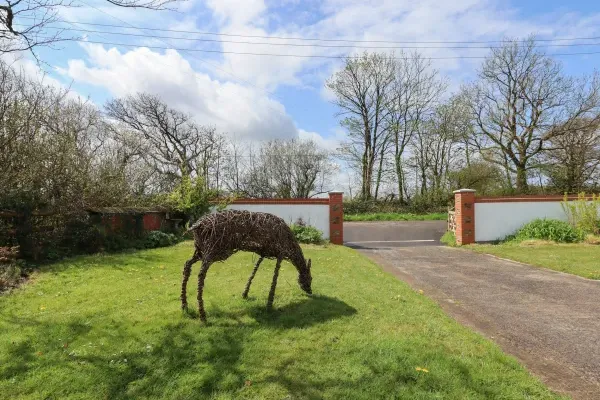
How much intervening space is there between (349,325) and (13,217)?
28.0 feet

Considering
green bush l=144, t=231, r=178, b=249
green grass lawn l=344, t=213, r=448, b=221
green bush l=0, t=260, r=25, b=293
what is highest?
green grass lawn l=344, t=213, r=448, b=221

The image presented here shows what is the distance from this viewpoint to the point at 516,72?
25750mm

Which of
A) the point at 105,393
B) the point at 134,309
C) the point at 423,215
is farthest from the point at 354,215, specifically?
the point at 105,393

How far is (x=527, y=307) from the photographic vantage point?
561 cm

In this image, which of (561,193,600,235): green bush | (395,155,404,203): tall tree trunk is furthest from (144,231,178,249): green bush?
(395,155,404,203): tall tree trunk

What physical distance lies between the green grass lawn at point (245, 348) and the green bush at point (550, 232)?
9.89 m

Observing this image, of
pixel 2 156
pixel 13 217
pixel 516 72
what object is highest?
pixel 516 72

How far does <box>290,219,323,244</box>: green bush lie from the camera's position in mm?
12962

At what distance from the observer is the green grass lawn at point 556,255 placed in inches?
337

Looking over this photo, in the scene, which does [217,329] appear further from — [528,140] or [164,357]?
[528,140]

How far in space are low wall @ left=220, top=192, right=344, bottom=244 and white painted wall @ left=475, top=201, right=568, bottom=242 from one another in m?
5.38

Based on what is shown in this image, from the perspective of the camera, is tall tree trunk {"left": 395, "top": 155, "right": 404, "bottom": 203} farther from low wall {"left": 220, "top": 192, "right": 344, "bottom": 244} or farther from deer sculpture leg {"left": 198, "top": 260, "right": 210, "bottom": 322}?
deer sculpture leg {"left": 198, "top": 260, "right": 210, "bottom": 322}

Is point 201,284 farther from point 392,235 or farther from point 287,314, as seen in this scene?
point 392,235

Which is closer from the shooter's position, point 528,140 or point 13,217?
point 13,217
